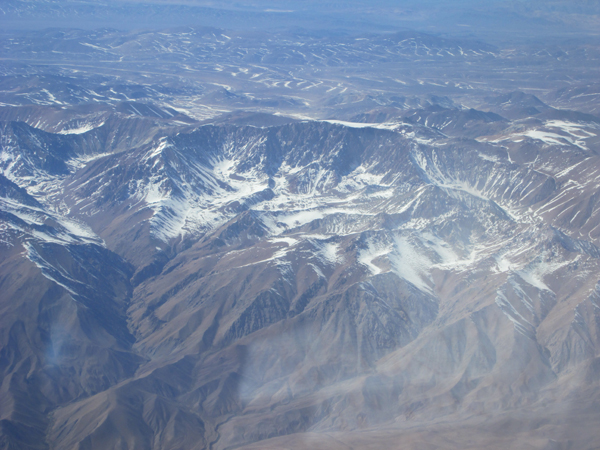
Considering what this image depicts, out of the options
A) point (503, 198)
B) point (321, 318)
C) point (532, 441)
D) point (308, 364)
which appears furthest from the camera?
point (503, 198)

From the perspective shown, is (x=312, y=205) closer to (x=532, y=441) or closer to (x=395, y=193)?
(x=395, y=193)

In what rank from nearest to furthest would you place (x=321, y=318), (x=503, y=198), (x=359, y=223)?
1. (x=321, y=318)
2. (x=359, y=223)
3. (x=503, y=198)

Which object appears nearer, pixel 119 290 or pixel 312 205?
pixel 119 290

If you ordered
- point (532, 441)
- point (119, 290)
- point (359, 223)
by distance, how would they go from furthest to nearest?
1. point (359, 223)
2. point (119, 290)
3. point (532, 441)

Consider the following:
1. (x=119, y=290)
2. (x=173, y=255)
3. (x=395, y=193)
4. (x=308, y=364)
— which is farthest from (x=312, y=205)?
(x=308, y=364)

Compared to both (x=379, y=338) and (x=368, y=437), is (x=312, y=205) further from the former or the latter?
(x=368, y=437)

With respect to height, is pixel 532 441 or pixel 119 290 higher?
pixel 532 441

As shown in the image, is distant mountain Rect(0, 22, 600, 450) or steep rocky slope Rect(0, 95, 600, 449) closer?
distant mountain Rect(0, 22, 600, 450)

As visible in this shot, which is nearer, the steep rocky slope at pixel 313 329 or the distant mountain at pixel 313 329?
the distant mountain at pixel 313 329

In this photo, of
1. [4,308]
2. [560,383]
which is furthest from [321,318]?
[4,308]
